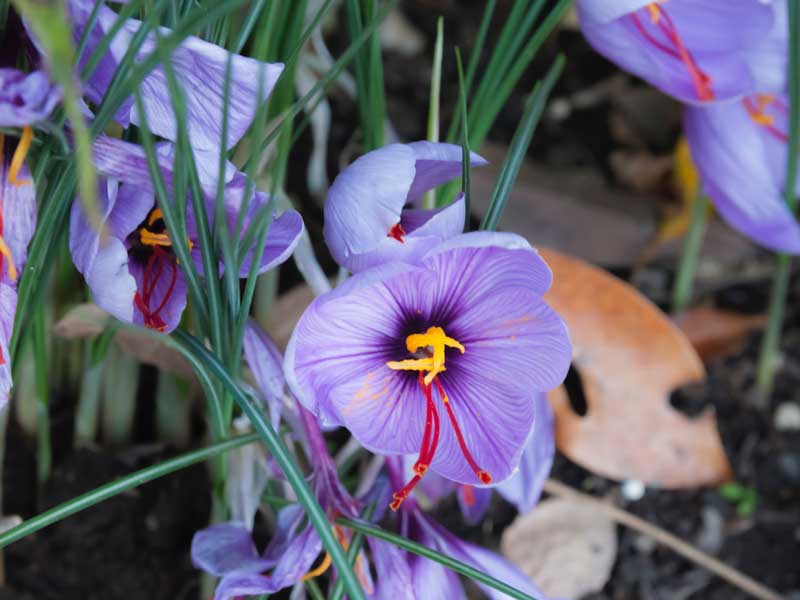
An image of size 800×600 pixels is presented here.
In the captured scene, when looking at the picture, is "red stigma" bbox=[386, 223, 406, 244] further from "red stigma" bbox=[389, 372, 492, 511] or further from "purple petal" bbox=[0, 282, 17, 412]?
"purple petal" bbox=[0, 282, 17, 412]

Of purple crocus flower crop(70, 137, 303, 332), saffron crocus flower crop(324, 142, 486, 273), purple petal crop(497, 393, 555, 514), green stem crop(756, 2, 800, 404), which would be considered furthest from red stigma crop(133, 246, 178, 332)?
green stem crop(756, 2, 800, 404)

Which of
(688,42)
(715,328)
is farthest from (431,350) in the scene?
(715,328)

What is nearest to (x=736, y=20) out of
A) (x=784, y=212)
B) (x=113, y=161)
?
(x=784, y=212)

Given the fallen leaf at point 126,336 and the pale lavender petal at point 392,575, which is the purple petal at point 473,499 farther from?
the fallen leaf at point 126,336

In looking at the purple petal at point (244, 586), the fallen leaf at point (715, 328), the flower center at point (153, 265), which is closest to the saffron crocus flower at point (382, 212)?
the flower center at point (153, 265)

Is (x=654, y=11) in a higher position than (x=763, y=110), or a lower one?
higher

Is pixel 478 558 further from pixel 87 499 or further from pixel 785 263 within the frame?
pixel 785 263
